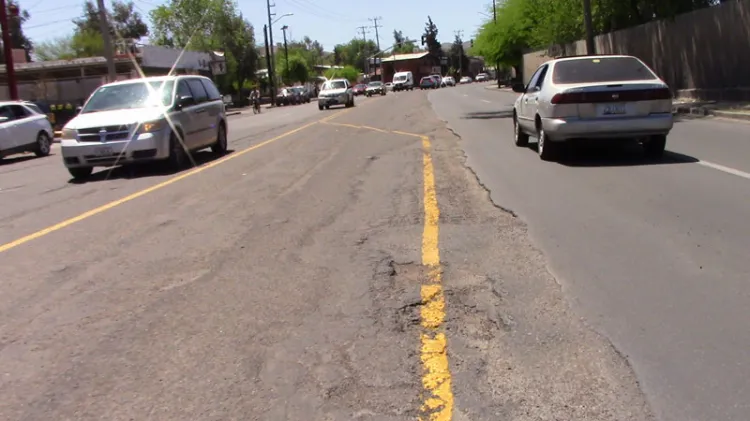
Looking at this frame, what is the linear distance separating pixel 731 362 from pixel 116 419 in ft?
10.8

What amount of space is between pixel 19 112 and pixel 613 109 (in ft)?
59.4

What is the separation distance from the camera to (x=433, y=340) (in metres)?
4.50

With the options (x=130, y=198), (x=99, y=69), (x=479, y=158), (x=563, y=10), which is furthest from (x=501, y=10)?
(x=130, y=198)

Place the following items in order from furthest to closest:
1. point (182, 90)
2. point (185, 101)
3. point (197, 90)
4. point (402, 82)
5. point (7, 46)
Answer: point (402, 82) → point (7, 46) → point (197, 90) → point (182, 90) → point (185, 101)

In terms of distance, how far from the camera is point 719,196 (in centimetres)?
820

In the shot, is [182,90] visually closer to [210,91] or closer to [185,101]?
[185,101]

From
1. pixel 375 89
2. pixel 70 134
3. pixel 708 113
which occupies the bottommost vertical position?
pixel 708 113

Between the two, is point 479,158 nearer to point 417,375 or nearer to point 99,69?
point 417,375

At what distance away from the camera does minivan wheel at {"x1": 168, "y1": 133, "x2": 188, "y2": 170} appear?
13.5 metres

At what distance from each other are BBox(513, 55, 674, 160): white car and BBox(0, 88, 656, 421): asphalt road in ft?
7.82

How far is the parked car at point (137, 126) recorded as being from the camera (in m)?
12.8

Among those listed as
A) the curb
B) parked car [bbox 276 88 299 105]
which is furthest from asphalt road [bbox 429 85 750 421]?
parked car [bbox 276 88 299 105]

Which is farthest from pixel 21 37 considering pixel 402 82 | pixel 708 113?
pixel 708 113

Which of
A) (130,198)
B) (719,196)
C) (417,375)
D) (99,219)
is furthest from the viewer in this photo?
(130,198)
